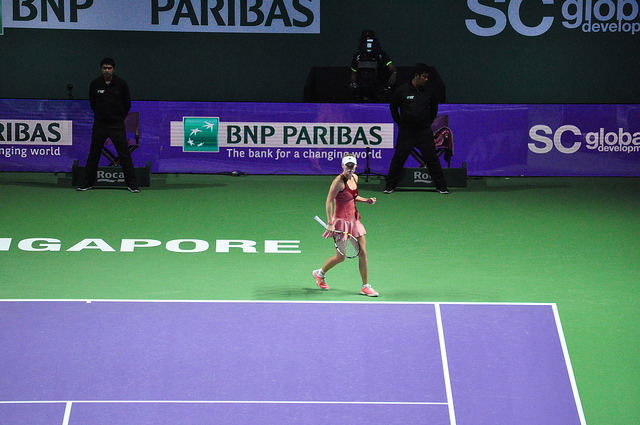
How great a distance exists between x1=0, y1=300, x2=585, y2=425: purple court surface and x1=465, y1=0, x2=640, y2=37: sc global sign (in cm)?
1457

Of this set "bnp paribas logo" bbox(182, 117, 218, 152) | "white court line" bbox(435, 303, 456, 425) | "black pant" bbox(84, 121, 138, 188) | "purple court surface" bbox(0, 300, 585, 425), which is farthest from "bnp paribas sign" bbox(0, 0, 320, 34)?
"white court line" bbox(435, 303, 456, 425)

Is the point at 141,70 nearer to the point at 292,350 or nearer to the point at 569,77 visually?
the point at 569,77

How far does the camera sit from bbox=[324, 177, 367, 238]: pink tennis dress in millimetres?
9664

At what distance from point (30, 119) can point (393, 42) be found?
843 centimetres

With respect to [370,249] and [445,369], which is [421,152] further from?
[445,369]

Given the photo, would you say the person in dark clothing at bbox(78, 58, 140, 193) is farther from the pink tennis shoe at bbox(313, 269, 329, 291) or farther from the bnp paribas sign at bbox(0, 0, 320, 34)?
the pink tennis shoe at bbox(313, 269, 329, 291)

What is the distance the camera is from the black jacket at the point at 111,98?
52.4 ft

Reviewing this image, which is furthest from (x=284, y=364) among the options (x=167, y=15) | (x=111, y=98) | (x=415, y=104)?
(x=167, y=15)

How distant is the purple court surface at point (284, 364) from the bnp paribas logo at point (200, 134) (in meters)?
9.31

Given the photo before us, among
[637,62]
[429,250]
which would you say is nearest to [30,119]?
[429,250]

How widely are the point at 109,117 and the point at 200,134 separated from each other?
239cm

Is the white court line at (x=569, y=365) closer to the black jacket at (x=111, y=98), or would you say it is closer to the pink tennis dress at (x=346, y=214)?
the pink tennis dress at (x=346, y=214)

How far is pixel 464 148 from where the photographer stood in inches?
720

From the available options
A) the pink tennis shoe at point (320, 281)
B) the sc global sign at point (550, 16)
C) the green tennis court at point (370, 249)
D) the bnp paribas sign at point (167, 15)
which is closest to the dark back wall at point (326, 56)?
the sc global sign at point (550, 16)
